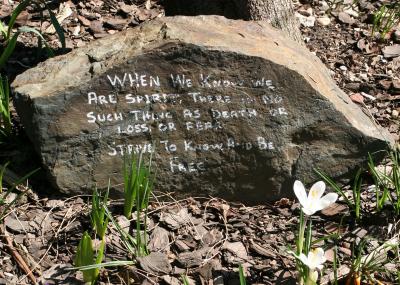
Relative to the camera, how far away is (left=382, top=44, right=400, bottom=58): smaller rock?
436 cm

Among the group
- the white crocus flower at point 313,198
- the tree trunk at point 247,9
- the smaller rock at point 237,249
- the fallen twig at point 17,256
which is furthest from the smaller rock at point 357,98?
the fallen twig at point 17,256

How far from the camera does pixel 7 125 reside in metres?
3.22

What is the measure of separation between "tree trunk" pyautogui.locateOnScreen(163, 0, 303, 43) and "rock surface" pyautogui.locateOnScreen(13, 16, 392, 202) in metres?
0.56

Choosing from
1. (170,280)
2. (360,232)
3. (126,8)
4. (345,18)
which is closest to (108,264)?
(170,280)

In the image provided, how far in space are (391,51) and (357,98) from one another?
2.18 feet

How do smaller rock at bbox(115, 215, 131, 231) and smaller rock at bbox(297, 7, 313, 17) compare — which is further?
smaller rock at bbox(297, 7, 313, 17)

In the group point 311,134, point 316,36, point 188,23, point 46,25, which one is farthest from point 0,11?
point 311,134

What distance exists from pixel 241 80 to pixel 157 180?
0.61 m

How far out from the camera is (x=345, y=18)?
15.3 ft

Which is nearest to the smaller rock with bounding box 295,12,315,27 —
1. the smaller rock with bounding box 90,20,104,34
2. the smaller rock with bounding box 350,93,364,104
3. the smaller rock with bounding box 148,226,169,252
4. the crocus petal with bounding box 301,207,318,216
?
the smaller rock with bounding box 350,93,364,104

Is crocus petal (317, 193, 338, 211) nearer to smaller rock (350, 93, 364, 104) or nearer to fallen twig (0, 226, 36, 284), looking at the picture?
fallen twig (0, 226, 36, 284)

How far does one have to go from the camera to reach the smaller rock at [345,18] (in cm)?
462

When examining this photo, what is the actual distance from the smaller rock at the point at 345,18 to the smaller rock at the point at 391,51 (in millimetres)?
348

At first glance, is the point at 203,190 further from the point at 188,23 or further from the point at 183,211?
the point at 188,23
